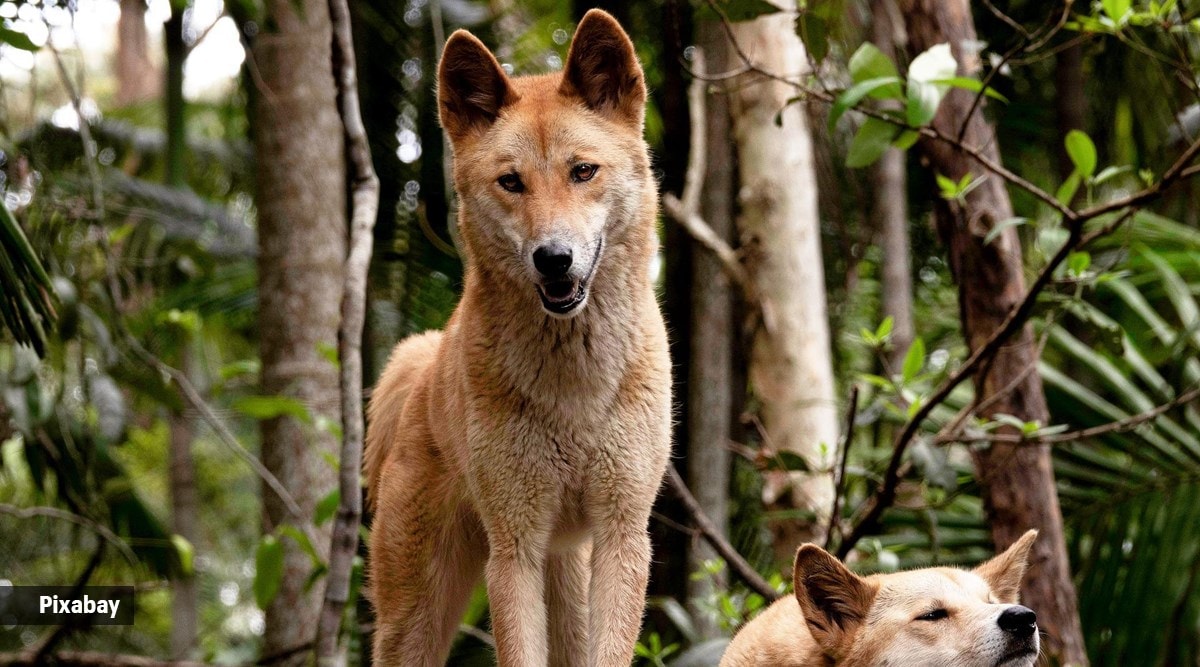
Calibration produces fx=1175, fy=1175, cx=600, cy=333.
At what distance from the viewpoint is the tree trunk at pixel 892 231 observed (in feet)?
27.8

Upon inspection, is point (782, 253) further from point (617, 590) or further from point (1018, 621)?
point (617, 590)

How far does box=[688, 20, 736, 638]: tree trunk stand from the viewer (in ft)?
26.1

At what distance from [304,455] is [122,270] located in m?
1.95

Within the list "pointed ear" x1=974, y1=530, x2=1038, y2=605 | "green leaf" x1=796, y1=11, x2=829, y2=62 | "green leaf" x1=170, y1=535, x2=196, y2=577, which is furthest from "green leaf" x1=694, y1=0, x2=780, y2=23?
"green leaf" x1=170, y1=535, x2=196, y2=577

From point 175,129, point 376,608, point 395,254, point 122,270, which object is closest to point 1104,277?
point 376,608

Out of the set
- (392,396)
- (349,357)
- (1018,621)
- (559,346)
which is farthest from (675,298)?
(559,346)

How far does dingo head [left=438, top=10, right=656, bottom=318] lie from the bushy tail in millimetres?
1112

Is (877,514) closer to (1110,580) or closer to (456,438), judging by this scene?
(456,438)

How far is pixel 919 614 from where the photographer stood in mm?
4320

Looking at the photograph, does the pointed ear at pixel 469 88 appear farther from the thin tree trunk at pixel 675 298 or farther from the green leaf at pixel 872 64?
the thin tree trunk at pixel 675 298

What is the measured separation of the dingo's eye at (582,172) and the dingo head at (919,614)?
5.06 ft

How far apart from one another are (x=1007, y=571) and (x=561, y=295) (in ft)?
7.17

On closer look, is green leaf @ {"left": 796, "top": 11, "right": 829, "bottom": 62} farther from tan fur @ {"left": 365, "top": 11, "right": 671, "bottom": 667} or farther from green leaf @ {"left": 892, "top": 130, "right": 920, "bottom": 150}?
tan fur @ {"left": 365, "top": 11, "right": 671, "bottom": 667}

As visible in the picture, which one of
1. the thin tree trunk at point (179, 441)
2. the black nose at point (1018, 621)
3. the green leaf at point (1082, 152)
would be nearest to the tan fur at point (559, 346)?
the black nose at point (1018, 621)
